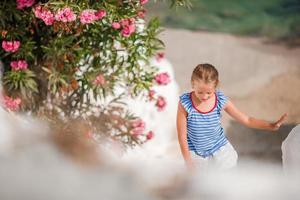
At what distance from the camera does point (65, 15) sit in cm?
484

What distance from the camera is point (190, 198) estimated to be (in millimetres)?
3449

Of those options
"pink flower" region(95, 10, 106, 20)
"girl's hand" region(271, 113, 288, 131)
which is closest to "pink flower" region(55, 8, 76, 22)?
"pink flower" region(95, 10, 106, 20)

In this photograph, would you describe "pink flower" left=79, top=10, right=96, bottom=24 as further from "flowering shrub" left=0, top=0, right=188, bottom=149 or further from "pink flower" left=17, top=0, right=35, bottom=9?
"pink flower" left=17, top=0, right=35, bottom=9

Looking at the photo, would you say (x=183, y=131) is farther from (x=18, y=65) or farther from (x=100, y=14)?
(x=18, y=65)

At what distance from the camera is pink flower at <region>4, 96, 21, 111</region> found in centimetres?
528

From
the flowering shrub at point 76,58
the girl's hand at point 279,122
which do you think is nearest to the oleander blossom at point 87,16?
the flowering shrub at point 76,58

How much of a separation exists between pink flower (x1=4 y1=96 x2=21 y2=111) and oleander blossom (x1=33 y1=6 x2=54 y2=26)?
0.63 m

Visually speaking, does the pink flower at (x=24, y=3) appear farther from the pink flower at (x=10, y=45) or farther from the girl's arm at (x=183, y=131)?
the girl's arm at (x=183, y=131)

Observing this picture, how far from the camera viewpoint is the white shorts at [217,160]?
389 cm

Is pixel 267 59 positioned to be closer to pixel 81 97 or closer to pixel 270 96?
pixel 270 96

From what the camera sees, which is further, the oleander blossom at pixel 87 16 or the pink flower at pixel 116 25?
the pink flower at pixel 116 25

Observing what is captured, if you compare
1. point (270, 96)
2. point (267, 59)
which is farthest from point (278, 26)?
point (270, 96)

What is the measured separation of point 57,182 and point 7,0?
215cm

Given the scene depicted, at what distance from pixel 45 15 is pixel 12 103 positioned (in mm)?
705
